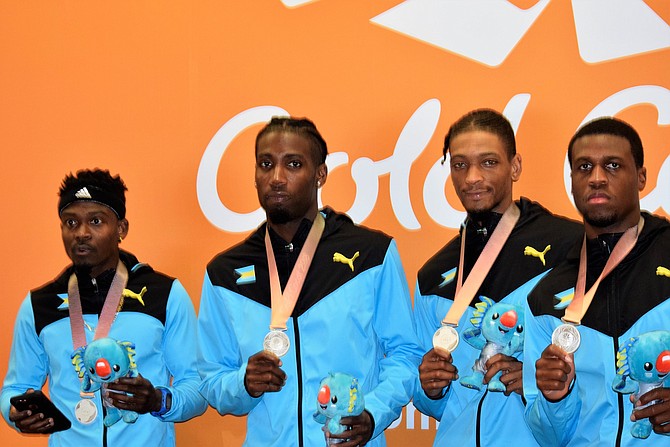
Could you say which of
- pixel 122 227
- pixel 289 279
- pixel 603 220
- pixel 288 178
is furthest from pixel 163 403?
pixel 603 220

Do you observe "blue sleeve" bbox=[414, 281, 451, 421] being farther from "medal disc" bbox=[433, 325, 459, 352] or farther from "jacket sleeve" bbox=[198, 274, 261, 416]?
"jacket sleeve" bbox=[198, 274, 261, 416]

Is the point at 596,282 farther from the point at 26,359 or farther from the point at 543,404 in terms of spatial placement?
the point at 26,359

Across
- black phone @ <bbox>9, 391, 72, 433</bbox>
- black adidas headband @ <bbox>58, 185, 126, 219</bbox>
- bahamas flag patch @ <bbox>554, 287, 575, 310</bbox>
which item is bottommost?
black phone @ <bbox>9, 391, 72, 433</bbox>

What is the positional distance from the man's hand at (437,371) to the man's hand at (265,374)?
20.8 inches

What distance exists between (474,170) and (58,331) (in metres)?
1.94

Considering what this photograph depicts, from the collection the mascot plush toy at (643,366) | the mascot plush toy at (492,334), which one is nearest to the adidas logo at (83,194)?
the mascot plush toy at (492,334)

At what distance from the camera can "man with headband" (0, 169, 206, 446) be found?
3492mm

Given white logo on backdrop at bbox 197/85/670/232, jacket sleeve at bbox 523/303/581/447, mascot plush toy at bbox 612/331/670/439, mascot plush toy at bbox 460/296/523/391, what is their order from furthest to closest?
white logo on backdrop at bbox 197/85/670/232 < mascot plush toy at bbox 460/296/523/391 < jacket sleeve at bbox 523/303/581/447 < mascot plush toy at bbox 612/331/670/439

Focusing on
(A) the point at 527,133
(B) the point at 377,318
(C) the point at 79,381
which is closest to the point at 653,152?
(A) the point at 527,133

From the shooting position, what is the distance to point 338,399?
9.28ft

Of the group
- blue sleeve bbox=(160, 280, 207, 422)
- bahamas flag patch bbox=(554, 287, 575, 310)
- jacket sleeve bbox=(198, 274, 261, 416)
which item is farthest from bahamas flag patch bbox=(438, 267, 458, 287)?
blue sleeve bbox=(160, 280, 207, 422)

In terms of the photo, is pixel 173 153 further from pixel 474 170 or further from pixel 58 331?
pixel 474 170

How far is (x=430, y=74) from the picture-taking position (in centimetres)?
411

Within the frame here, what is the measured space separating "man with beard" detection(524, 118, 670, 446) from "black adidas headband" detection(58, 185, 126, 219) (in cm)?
190
